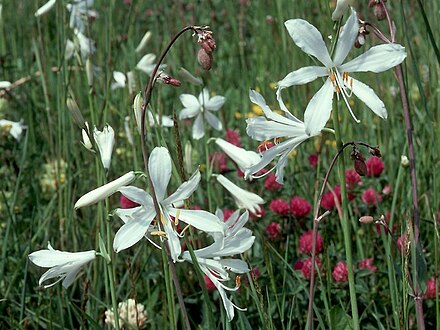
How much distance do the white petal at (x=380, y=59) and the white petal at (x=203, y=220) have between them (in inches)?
11.9

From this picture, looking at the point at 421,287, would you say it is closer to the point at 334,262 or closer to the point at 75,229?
the point at 334,262

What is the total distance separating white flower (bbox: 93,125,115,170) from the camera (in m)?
1.48

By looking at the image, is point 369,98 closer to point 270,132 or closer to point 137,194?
point 270,132

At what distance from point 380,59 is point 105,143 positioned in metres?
0.54

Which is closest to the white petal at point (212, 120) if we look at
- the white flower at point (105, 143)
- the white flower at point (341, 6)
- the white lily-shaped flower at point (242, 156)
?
the white lily-shaped flower at point (242, 156)

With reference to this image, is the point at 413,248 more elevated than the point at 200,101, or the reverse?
the point at 200,101

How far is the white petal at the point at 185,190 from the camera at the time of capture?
1.26 metres

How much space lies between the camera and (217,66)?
15.3ft

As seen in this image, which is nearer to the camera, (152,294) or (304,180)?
(152,294)

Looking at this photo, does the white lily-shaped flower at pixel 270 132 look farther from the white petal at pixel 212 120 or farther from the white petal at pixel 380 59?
the white petal at pixel 212 120

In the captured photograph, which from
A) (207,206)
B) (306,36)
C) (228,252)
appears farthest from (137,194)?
(207,206)

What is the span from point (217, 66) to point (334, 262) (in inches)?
98.9

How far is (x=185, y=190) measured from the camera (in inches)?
50.3

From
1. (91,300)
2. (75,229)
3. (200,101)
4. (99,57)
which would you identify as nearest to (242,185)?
(200,101)
